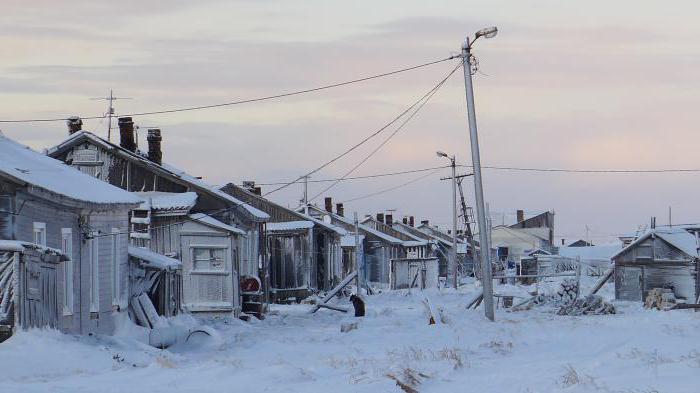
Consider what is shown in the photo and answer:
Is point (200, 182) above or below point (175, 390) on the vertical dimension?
above

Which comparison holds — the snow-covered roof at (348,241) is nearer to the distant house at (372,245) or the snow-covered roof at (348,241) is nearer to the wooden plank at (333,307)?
the distant house at (372,245)

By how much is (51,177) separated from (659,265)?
2861 centimetres

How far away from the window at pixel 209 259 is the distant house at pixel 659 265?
56.6 feet

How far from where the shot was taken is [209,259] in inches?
1538

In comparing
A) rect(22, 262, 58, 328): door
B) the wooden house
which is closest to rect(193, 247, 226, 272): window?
the wooden house

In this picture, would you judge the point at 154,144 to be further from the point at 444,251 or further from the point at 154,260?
the point at 444,251

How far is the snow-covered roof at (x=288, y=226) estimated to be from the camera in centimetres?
5597

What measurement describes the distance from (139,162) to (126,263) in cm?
899

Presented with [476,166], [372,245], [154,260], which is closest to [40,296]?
[154,260]

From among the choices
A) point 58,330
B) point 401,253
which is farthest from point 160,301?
point 401,253

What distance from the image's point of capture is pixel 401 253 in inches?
3688

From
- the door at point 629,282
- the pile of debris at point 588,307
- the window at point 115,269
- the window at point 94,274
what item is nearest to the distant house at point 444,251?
the door at point 629,282

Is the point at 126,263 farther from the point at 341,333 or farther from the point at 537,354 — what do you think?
the point at 537,354

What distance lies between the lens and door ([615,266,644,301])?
4906cm
